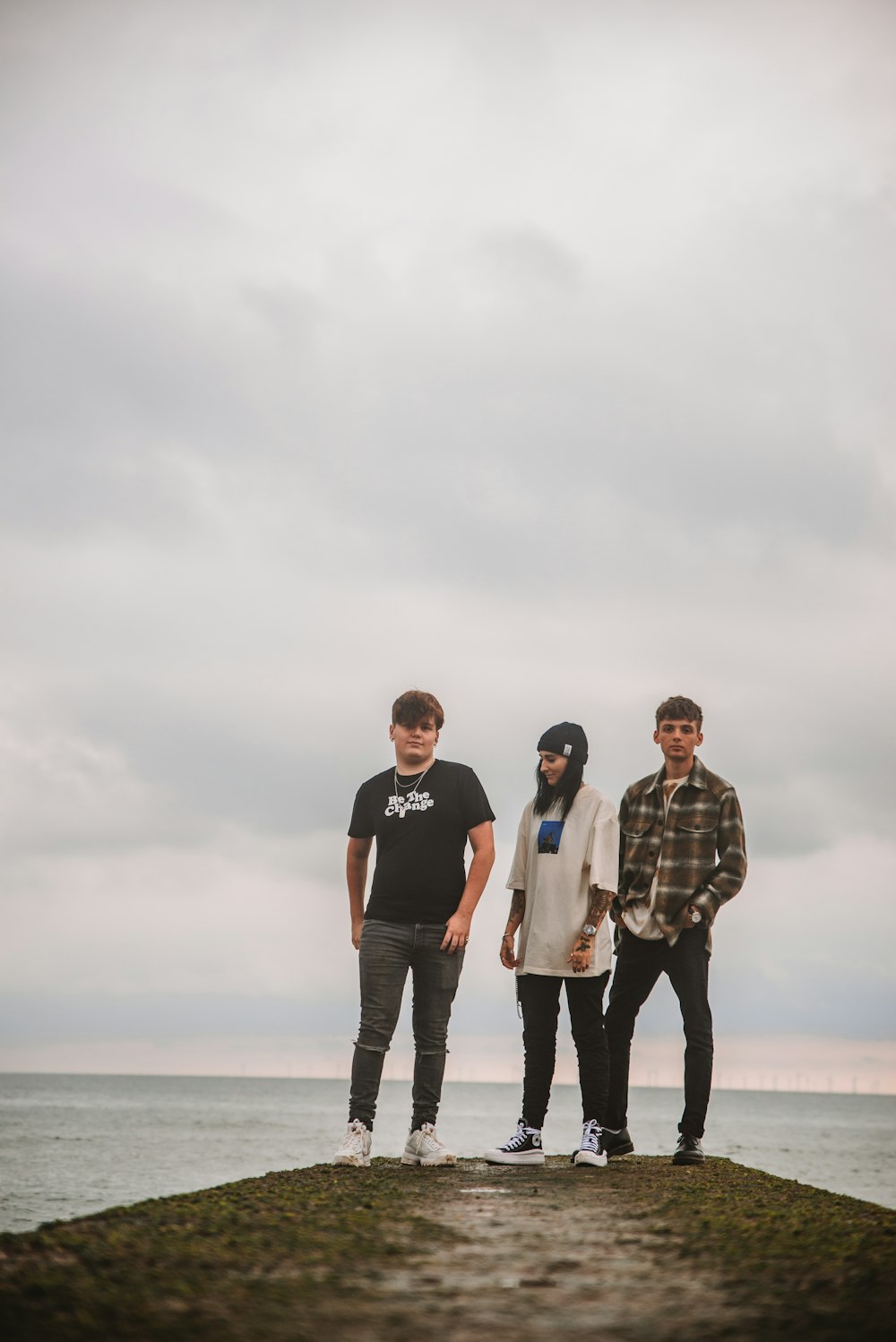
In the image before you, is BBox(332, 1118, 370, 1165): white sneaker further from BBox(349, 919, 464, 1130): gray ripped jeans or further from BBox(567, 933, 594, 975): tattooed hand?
BBox(567, 933, 594, 975): tattooed hand

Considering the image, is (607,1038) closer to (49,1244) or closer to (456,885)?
(456,885)

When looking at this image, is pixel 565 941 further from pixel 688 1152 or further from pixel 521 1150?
pixel 688 1152

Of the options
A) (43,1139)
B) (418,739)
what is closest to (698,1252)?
(418,739)

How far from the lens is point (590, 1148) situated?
7055 millimetres

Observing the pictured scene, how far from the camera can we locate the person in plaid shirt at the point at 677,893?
7.15 m

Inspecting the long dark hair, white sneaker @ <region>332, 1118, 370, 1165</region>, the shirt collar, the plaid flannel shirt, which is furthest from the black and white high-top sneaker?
the shirt collar

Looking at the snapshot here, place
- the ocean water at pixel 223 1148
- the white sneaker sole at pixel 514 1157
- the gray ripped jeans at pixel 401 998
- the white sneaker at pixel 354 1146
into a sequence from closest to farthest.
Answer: the white sneaker at pixel 354 1146, the gray ripped jeans at pixel 401 998, the white sneaker sole at pixel 514 1157, the ocean water at pixel 223 1148

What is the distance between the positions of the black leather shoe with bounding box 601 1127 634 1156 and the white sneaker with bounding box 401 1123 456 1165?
1.15 m

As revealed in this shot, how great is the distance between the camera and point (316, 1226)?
428 cm

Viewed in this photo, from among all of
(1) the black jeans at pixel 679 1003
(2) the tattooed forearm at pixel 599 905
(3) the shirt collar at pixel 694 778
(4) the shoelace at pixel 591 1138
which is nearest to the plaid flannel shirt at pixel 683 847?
(3) the shirt collar at pixel 694 778

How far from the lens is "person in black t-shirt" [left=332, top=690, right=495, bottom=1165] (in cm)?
675

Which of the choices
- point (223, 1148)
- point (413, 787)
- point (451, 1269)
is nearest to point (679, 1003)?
point (413, 787)

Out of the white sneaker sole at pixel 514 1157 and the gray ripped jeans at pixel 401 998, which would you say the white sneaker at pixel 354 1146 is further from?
the white sneaker sole at pixel 514 1157

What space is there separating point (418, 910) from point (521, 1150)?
1631mm
